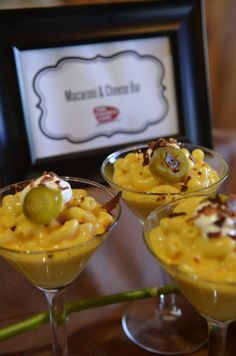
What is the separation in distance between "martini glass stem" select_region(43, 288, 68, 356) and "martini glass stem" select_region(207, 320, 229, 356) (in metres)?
0.28

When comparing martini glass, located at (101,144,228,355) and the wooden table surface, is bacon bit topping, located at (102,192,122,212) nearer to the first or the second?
martini glass, located at (101,144,228,355)

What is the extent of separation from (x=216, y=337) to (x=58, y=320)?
300mm

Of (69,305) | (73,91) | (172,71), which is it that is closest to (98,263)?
(69,305)

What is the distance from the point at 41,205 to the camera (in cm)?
79

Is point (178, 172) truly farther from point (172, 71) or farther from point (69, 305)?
point (172, 71)

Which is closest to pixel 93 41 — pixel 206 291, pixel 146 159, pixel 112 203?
pixel 146 159

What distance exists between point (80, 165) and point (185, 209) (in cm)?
57

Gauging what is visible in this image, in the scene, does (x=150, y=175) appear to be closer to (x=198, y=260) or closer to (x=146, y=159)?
(x=146, y=159)

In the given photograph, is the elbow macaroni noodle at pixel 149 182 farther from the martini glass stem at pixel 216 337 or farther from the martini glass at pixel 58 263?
the martini glass stem at pixel 216 337

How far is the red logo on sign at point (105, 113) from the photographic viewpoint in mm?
1381

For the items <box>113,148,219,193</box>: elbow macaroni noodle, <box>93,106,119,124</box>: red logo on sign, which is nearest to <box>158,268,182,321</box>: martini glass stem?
<box>113,148,219,193</box>: elbow macaroni noodle

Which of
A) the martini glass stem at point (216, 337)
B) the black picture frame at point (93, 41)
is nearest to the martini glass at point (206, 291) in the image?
the martini glass stem at point (216, 337)

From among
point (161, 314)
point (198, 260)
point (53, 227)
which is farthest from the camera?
point (161, 314)

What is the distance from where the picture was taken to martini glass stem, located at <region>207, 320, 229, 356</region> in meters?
0.85
